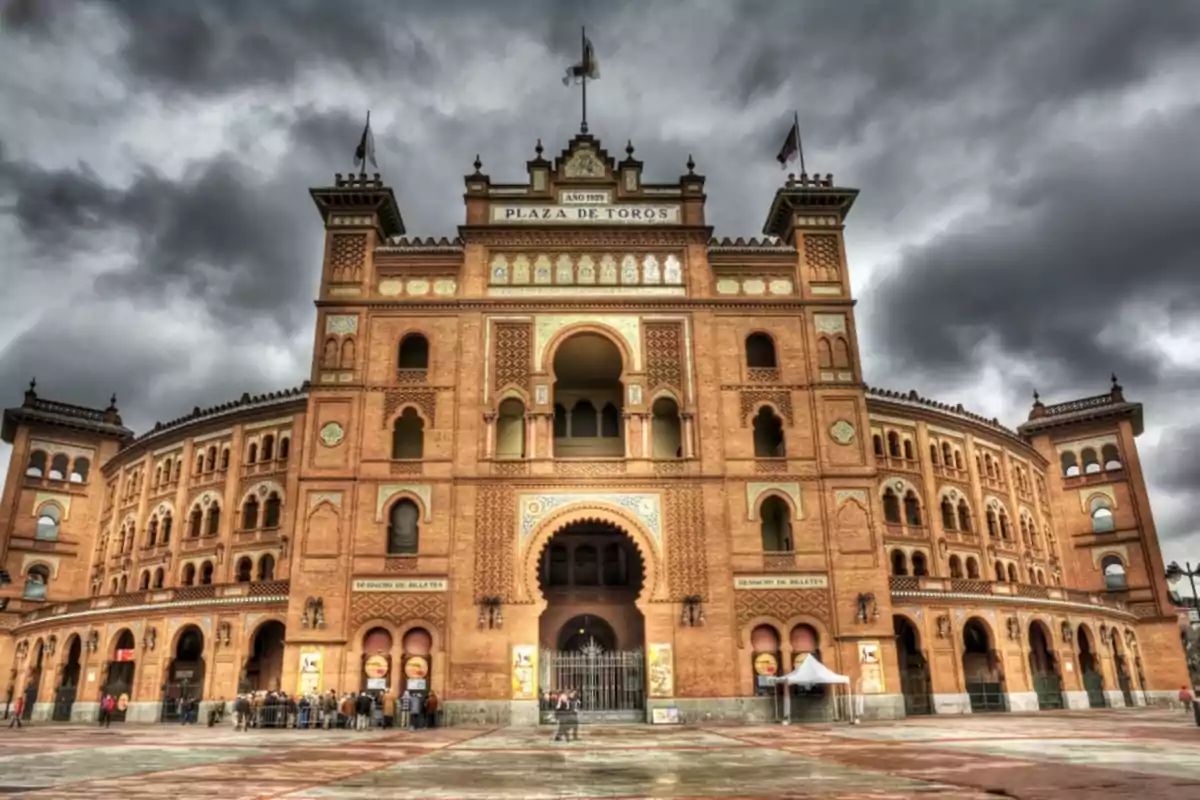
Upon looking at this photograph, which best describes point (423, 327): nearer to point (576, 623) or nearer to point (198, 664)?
point (576, 623)

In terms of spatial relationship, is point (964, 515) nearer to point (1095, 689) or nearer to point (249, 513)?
point (1095, 689)

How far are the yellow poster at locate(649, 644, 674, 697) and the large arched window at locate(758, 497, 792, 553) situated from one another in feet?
18.3

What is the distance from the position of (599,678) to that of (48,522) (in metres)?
38.0

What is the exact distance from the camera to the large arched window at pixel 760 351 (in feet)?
114

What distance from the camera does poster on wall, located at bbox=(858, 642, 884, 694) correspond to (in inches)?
1180

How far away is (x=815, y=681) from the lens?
27719 millimetres

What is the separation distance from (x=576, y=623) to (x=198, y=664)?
18.1 m

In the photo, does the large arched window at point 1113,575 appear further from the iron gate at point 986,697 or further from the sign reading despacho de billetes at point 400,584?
the sign reading despacho de billetes at point 400,584

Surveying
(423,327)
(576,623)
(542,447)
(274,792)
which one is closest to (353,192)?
(423,327)

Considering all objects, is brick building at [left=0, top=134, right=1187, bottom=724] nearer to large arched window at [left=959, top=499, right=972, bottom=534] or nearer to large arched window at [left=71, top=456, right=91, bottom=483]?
large arched window at [left=959, top=499, right=972, bottom=534]

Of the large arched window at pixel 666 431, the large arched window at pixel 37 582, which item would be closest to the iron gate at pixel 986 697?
the large arched window at pixel 666 431

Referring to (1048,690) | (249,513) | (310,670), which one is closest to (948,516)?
(1048,690)

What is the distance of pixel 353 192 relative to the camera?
3506 cm

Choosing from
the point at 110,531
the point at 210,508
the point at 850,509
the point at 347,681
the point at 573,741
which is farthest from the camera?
the point at 110,531
